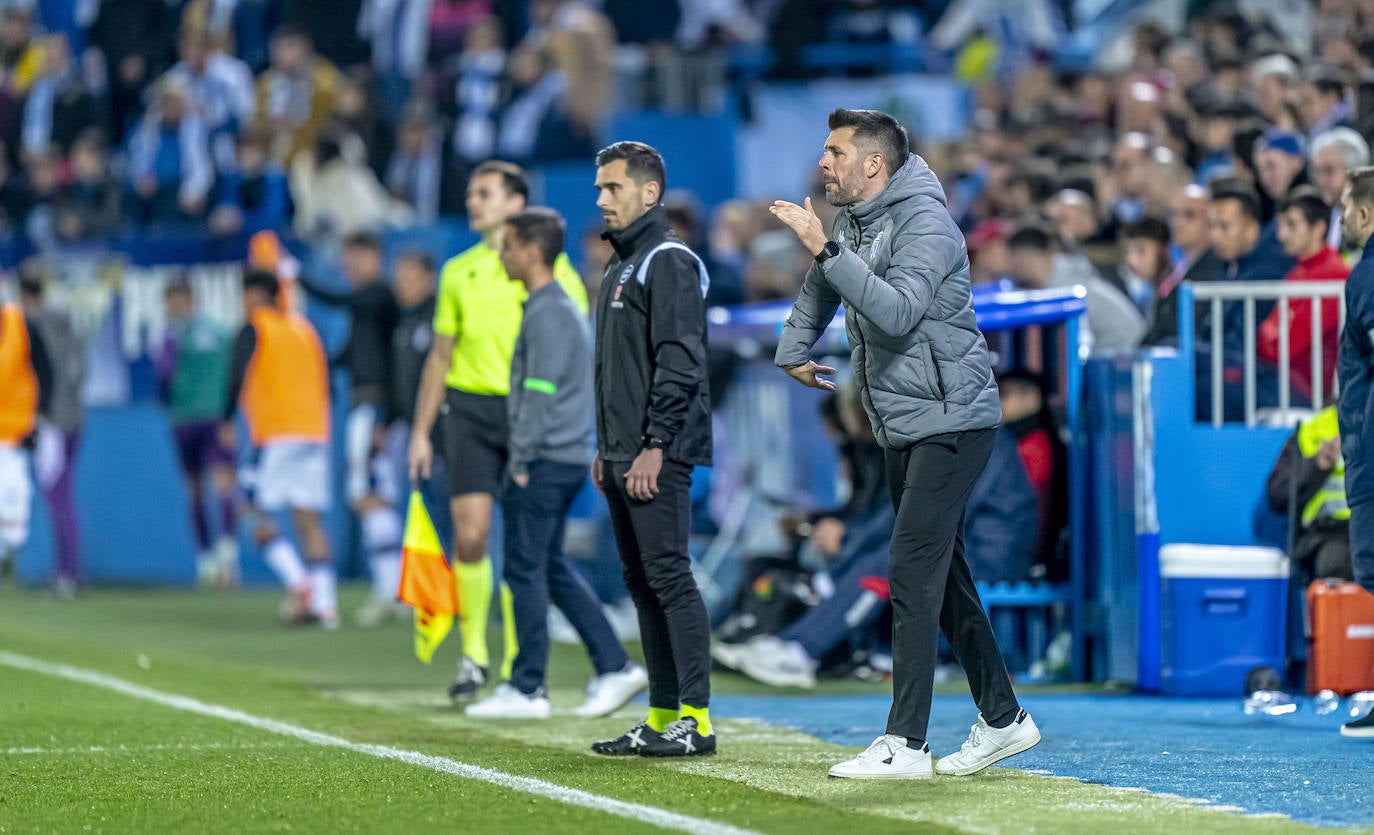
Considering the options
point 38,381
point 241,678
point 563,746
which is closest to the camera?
point 563,746

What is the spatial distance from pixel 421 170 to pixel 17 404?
4.32 m

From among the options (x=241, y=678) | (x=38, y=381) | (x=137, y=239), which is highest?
(x=137, y=239)

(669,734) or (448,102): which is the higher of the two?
(448,102)

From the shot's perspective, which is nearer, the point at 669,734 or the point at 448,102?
the point at 669,734

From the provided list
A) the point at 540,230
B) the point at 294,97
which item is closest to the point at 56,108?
the point at 294,97

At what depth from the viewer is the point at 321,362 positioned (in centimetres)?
1416

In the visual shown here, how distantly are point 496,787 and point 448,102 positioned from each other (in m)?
13.4

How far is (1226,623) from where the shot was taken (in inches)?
376

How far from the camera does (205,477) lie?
16.7 metres

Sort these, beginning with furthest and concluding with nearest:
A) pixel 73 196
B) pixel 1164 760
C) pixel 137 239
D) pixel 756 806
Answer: pixel 73 196
pixel 137 239
pixel 1164 760
pixel 756 806

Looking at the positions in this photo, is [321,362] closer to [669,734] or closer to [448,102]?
[448,102]

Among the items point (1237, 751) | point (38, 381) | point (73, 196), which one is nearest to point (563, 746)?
point (1237, 751)

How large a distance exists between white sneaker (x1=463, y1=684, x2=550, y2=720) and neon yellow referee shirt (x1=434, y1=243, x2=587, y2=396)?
4.36ft

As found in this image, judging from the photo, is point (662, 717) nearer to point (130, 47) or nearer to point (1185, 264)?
point (1185, 264)
